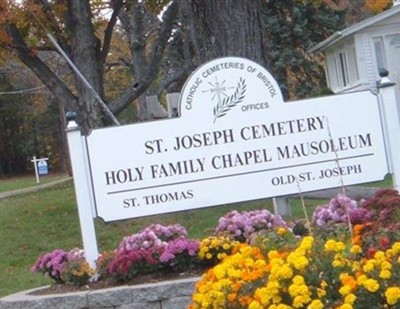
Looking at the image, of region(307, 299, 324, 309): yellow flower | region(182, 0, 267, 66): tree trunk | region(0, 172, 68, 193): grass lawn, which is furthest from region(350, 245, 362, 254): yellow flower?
region(0, 172, 68, 193): grass lawn

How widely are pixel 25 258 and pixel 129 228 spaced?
6.20 ft

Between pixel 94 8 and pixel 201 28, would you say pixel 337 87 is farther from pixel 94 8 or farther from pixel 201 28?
pixel 201 28

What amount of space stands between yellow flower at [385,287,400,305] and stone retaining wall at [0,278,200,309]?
115 inches

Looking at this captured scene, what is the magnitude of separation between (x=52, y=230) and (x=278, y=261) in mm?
11722

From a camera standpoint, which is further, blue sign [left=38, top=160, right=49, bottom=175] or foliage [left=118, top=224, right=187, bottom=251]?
blue sign [left=38, top=160, right=49, bottom=175]

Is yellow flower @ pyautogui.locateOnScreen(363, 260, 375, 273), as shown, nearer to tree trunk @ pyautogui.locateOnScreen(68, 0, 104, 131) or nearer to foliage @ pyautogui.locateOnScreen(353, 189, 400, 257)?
foliage @ pyautogui.locateOnScreen(353, 189, 400, 257)

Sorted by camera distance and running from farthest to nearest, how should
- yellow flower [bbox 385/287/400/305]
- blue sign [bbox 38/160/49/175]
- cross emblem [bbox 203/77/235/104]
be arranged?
blue sign [bbox 38/160/49/175]
cross emblem [bbox 203/77/235/104]
yellow flower [bbox 385/287/400/305]

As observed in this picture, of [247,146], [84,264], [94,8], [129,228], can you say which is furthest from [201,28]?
[94,8]

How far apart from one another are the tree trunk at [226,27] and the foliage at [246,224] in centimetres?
231

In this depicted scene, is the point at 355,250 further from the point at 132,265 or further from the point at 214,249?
the point at 132,265

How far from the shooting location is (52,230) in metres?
16.9

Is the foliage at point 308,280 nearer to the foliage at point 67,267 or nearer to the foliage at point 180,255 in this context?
the foliage at point 180,255

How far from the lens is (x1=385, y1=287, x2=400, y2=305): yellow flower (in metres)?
5.00

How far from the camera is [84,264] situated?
27.8ft
